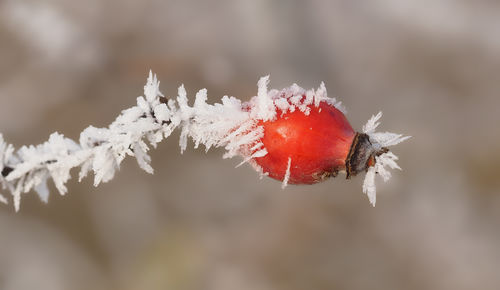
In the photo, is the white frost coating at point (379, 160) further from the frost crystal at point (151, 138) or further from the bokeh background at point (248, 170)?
the bokeh background at point (248, 170)

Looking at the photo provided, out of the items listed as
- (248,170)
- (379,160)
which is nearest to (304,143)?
(379,160)

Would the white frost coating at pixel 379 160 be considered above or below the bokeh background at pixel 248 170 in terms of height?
below

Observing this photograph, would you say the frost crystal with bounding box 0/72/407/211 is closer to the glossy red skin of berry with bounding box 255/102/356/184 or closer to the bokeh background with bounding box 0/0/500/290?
the glossy red skin of berry with bounding box 255/102/356/184

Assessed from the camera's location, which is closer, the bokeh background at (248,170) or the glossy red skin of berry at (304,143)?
the glossy red skin of berry at (304,143)

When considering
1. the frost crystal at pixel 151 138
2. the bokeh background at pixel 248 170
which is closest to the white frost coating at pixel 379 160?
the frost crystal at pixel 151 138

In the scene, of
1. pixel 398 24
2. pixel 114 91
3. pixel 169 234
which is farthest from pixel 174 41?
pixel 398 24

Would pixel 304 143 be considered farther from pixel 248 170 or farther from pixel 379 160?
pixel 248 170
